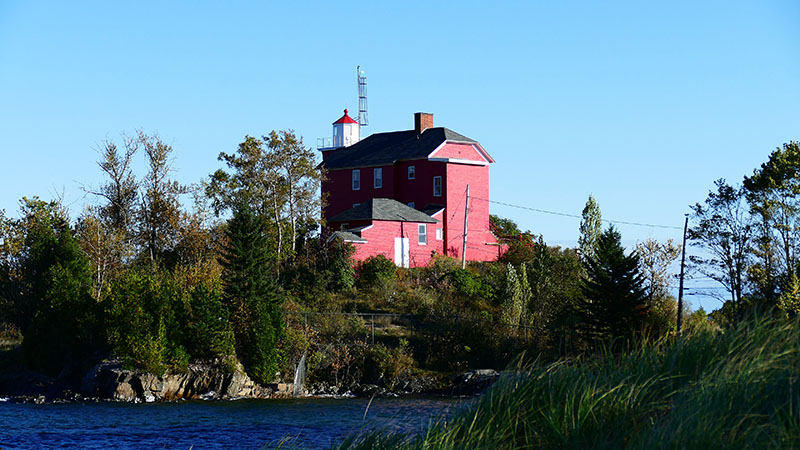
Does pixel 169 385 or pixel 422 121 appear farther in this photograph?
pixel 422 121

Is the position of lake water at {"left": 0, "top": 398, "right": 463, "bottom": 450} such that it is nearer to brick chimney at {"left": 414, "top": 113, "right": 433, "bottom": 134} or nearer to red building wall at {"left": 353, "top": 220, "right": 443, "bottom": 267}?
red building wall at {"left": 353, "top": 220, "right": 443, "bottom": 267}

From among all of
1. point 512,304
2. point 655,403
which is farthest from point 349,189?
point 655,403

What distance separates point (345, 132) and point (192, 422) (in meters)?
43.7

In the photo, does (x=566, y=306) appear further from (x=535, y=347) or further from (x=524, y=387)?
(x=524, y=387)

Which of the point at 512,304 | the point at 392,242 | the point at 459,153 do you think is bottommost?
the point at 512,304

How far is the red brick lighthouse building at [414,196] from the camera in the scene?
170 feet

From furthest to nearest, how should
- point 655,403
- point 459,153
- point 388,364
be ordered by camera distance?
point 459,153, point 388,364, point 655,403

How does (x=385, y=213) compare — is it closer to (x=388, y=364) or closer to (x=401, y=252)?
(x=401, y=252)

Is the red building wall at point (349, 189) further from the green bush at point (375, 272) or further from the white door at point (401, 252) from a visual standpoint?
the green bush at point (375, 272)

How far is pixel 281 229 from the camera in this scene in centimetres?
5012

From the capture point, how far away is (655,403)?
1020 cm

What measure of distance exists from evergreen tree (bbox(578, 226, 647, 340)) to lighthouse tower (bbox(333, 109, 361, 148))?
39.5 m

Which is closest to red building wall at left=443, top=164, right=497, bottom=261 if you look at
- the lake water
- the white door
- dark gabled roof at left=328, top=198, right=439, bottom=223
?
dark gabled roof at left=328, top=198, right=439, bottom=223

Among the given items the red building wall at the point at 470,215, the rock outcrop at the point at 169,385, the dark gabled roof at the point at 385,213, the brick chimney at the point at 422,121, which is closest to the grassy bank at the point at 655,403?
the rock outcrop at the point at 169,385
